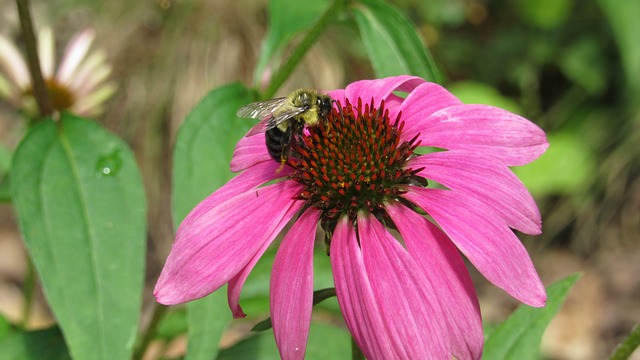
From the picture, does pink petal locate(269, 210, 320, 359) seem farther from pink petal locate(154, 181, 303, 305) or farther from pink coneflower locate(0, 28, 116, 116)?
pink coneflower locate(0, 28, 116, 116)

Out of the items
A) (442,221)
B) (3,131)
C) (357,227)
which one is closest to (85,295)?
(357,227)

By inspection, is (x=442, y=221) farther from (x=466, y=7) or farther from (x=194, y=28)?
(x=466, y=7)

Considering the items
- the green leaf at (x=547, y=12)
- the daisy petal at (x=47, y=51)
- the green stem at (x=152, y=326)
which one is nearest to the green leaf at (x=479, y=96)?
the green leaf at (x=547, y=12)

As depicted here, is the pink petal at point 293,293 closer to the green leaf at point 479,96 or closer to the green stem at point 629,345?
the green stem at point 629,345

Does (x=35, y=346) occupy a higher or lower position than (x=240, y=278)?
lower

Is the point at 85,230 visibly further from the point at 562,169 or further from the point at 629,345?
the point at 562,169

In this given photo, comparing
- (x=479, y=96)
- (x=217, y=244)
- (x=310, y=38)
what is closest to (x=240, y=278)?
(x=217, y=244)
